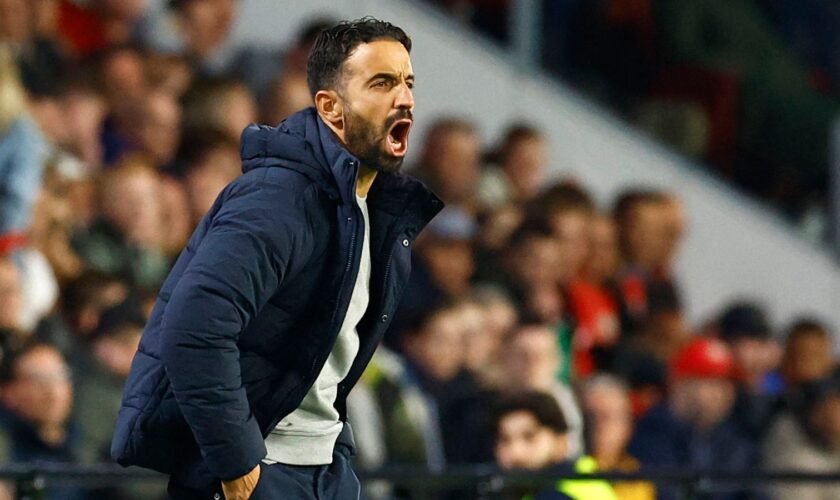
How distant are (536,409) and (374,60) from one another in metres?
2.71

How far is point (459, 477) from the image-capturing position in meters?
4.71

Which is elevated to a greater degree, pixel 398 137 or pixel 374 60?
pixel 374 60

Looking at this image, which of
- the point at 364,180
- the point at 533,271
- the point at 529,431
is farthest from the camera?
the point at 533,271

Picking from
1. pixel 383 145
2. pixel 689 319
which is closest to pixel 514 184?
pixel 689 319

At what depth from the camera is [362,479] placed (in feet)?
15.6

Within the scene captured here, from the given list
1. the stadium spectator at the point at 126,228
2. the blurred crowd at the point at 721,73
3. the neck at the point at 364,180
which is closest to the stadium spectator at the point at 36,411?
the stadium spectator at the point at 126,228

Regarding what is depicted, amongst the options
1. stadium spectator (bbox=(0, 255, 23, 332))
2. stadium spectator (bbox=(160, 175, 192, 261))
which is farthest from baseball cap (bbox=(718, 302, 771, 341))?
stadium spectator (bbox=(0, 255, 23, 332))

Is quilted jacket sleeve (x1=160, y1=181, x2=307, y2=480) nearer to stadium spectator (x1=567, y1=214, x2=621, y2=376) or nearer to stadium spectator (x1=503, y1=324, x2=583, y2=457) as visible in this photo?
stadium spectator (x1=503, y1=324, x2=583, y2=457)

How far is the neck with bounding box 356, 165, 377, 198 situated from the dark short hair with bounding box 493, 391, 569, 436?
248 cm

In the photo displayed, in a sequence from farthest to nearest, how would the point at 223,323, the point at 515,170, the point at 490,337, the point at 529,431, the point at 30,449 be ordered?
the point at 515,170 → the point at 490,337 → the point at 529,431 → the point at 30,449 → the point at 223,323

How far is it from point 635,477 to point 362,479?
2.52 ft

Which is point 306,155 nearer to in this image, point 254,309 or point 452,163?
point 254,309

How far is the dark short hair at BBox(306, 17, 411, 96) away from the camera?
3.06 metres

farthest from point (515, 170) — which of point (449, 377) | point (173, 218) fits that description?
point (173, 218)
